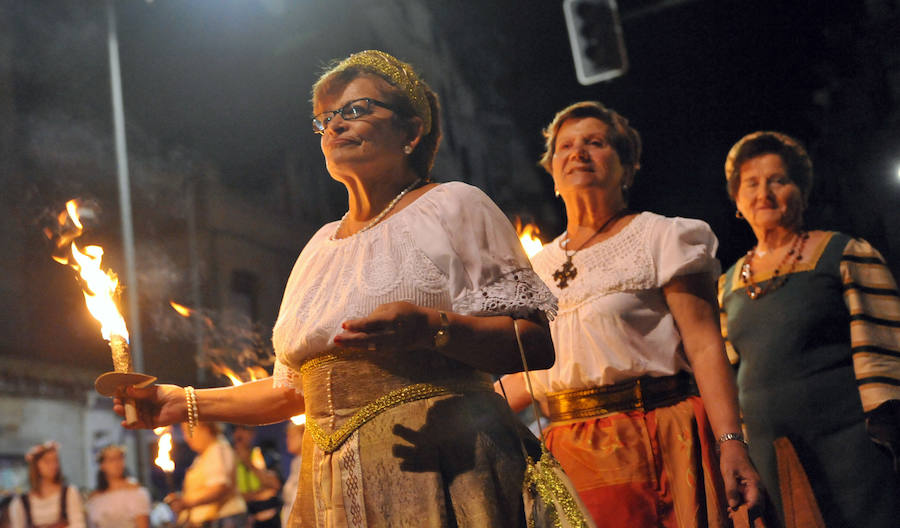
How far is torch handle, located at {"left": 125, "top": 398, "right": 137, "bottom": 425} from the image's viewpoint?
2.86 m

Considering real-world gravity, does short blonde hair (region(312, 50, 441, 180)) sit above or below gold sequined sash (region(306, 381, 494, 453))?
above

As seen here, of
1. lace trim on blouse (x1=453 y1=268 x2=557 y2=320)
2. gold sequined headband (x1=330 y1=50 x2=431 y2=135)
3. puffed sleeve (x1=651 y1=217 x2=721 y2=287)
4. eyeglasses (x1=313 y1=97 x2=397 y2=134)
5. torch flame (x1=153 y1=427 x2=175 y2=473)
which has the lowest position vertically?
torch flame (x1=153 y1=427 x2=175 y2=473)

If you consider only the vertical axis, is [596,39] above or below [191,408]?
above

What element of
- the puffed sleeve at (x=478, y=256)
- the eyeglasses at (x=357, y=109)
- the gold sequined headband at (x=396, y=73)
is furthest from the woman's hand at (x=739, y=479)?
the eyeglasses at (x=357, y=109)

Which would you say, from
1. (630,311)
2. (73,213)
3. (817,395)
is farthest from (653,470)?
(73,213)

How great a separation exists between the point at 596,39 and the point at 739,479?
774cm

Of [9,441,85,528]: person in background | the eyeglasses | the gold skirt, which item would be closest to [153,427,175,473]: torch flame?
the gold skirt

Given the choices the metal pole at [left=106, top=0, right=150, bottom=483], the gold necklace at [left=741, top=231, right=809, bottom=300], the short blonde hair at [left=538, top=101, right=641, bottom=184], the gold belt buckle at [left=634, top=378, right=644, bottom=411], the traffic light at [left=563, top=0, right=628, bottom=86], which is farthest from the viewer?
the metal pole at [left=106, top=0, right=150, bottom=483]

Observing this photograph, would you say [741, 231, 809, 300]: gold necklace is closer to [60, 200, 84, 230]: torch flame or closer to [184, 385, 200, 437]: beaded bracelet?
[184, 385, 200, 437]: beaded bracelet

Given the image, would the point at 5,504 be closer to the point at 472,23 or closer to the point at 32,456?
the point at 32,456

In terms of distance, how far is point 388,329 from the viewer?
6.81ft

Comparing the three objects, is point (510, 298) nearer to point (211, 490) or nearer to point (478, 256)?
point (478, 256)

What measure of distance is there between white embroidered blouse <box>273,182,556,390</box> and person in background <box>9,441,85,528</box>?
848 cm

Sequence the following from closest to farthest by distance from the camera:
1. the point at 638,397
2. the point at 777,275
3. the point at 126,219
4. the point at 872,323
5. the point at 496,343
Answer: the point at 496,343 → the point at 638,397 → the point at 872,323 → the point at 777,275 → the point at 126,219
